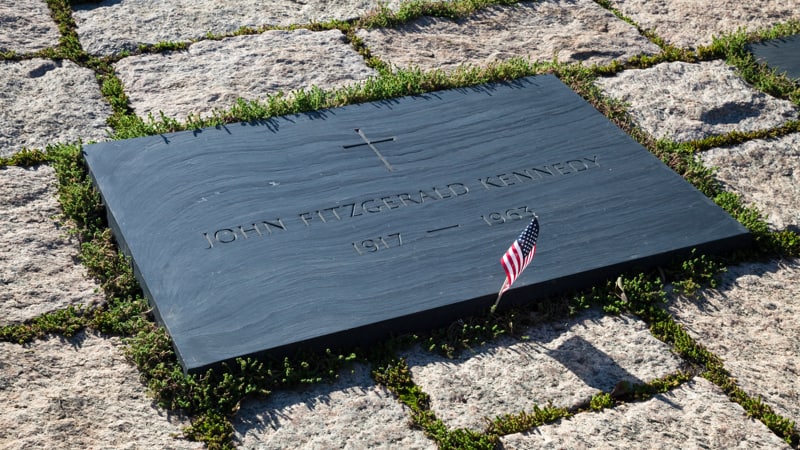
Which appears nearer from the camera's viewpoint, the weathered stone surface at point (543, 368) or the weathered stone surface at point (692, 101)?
the weathered stone surface at point (543, 368)

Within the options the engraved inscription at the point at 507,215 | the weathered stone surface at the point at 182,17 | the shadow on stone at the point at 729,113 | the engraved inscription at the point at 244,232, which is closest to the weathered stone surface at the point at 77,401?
the engraved inscription at the point at 244,232

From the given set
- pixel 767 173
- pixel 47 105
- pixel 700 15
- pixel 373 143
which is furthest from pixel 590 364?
pixel 700 15

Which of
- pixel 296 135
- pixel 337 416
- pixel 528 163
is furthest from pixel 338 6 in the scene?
pixel 337 416

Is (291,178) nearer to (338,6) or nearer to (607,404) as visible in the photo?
(607,404)

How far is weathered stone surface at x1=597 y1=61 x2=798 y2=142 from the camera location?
4.75m

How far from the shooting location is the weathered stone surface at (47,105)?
4445 mm

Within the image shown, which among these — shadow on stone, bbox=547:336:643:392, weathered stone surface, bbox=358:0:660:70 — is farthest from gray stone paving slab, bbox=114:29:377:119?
shadow on stone, bbox=547:336:643:392

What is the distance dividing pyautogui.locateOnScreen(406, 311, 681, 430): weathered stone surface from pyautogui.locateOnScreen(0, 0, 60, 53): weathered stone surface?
3103 millimetres

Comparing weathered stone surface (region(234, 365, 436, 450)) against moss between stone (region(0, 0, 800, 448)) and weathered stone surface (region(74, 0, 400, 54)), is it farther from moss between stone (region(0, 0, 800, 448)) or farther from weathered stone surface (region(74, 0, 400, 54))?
weathered stone surface (region(74, 0, 400, 54))

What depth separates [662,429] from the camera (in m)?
3.06

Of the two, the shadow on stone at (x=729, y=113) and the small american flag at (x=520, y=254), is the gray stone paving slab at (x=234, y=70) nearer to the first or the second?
the shadow on stone at (x=729, y=113)

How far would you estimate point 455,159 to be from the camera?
A: 4.13 m

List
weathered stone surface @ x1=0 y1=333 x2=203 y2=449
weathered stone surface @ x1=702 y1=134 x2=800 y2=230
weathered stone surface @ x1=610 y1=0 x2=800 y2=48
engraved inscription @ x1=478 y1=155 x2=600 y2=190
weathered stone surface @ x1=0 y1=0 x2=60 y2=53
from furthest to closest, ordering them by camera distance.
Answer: weathered stone surface @ x1=610 y1=0 x2=800 y2=48 → weathered stone surface @ x1=0 y1=0 x2=60 y2=53 → weathered stone surface @ x1=702 y1=134 x2=800 y2=230 → engraved inscription @ x1=478 y1=155 x2=600 y2=190 → weathered stone surface @ x1=0 y1=333 x2=203 y2=449

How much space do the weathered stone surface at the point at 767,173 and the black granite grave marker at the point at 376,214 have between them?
1.21 feet
